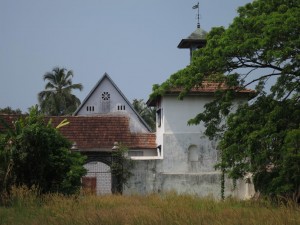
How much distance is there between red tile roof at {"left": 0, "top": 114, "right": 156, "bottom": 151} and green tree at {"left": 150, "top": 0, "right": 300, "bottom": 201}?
9.48 metres

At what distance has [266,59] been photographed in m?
16.4

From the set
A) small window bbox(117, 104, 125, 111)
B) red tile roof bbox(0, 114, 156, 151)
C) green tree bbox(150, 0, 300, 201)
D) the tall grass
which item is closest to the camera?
the tall grass

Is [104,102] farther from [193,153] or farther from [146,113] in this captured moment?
[146,113]

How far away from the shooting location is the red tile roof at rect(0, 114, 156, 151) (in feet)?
90.5

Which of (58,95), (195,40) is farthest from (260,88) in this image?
(58,95)

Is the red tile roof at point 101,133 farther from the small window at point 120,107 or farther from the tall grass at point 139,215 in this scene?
the tall grass at point 139,215

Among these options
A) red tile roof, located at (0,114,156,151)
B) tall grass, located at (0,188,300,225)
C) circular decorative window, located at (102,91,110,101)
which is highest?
circular decorative window, located at (102,91,110,101)

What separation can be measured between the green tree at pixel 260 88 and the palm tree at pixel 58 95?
93.8 feet

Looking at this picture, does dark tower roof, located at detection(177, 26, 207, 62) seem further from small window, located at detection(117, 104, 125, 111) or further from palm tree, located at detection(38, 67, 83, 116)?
palm tree, located at detection(38, 67, 83, 116)

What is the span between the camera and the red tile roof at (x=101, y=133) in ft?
90.5

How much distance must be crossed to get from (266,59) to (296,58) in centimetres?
94

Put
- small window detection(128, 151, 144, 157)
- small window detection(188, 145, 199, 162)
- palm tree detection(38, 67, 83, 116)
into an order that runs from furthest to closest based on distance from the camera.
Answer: palm tree detection(38, 67, 83, 116) < small window detection(128, 151, 144, 157) < small window detection(188, 145, 199, 162)

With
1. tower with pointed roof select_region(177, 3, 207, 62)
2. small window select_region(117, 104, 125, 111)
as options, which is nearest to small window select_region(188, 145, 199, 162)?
tower with pointed roof select_region(177, 3, 207, 62)

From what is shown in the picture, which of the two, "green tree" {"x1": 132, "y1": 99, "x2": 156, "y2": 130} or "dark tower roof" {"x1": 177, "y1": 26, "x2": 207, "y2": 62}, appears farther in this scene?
"green tree" {"x1": 132, "y1": 99, "x2": 156, "y2": 130}
